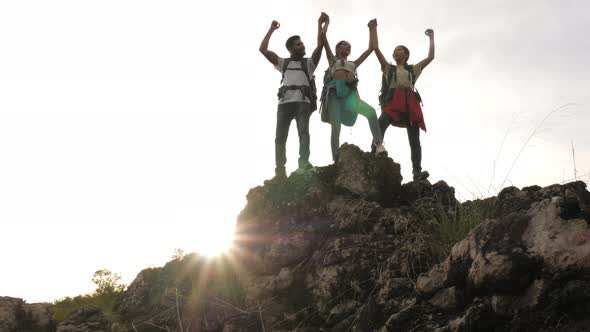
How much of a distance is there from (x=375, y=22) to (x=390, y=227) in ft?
13.6

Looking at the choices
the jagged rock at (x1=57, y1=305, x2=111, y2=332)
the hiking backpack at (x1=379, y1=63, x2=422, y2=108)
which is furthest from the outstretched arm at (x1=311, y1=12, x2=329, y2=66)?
the jagged rock at (x1=57, y1=305, x2=111, y2=332)

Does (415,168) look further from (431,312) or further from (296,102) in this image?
(431,312)

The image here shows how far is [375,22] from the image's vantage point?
8.02 metres

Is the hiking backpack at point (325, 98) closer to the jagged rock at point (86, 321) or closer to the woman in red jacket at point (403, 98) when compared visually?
the woman in red jacket at point (403, 98)

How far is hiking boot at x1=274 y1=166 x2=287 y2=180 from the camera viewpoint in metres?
6.75

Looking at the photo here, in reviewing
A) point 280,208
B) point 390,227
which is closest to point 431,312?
point 390,227

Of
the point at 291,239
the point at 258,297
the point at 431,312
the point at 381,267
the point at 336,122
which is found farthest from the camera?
the point at 336,122

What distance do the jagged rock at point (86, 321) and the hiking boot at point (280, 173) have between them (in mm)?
2757

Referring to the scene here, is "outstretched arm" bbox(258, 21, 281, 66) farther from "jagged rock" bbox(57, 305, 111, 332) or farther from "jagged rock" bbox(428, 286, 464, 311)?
"jagged rock" bbox(428, 286, 464, 311)

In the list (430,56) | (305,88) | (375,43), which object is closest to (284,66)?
(305,88)

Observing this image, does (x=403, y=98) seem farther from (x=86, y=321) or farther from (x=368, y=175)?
(x=86, y=321)

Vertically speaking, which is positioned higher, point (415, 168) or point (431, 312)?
point (415, 168)

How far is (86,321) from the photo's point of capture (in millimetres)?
6039

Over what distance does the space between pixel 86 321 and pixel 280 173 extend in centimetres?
311
